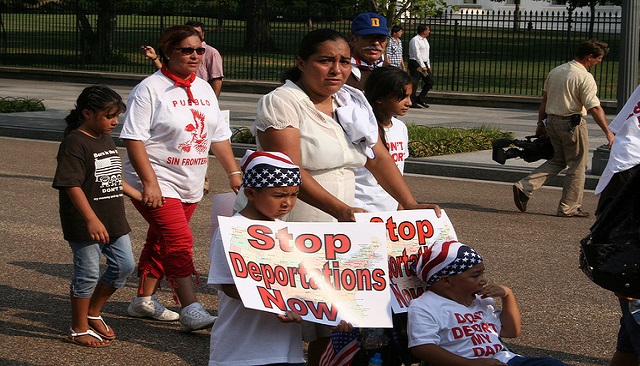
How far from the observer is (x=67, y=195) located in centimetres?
561

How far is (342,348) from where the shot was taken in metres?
4.39

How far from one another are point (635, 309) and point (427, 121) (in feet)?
50.2

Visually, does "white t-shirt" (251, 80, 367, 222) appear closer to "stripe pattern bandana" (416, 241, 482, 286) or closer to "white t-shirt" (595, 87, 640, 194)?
"stripe pattern bandana" (416, 241, 482, 286)

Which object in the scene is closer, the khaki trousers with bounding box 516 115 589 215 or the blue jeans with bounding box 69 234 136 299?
the blue jeans with bounding box 69 234 136 299

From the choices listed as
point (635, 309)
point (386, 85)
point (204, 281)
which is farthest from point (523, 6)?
point (635, 309)

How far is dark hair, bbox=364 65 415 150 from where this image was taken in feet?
17.3

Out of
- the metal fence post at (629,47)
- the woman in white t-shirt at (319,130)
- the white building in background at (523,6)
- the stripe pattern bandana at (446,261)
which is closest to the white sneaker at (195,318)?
the woman in white t-shirt at (319,130)

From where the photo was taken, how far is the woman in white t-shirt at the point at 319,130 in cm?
440

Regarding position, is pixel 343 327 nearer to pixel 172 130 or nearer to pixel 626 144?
pixel 626 144

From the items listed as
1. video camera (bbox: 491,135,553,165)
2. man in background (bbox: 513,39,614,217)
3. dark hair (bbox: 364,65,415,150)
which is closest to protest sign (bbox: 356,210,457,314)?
dark hair (bbox: 364,65,415,150)

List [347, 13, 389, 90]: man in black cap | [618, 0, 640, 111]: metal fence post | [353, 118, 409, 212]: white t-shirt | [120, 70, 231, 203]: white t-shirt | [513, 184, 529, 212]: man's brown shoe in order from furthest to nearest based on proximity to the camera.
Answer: [618, 0, 640, 111]: metal fence post < [513, 184, 529, 212]: man's brown shoe < [347, 13, 389, 90]: man in black cap < [120, 70, 231, 203]: white t-shirt < [353, 118, 409, 212]: white t-shirt

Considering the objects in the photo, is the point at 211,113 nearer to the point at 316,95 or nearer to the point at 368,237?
the point at 316,95

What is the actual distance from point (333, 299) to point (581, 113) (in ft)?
23.7

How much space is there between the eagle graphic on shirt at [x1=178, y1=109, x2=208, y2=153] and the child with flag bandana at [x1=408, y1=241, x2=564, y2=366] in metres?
2.08
